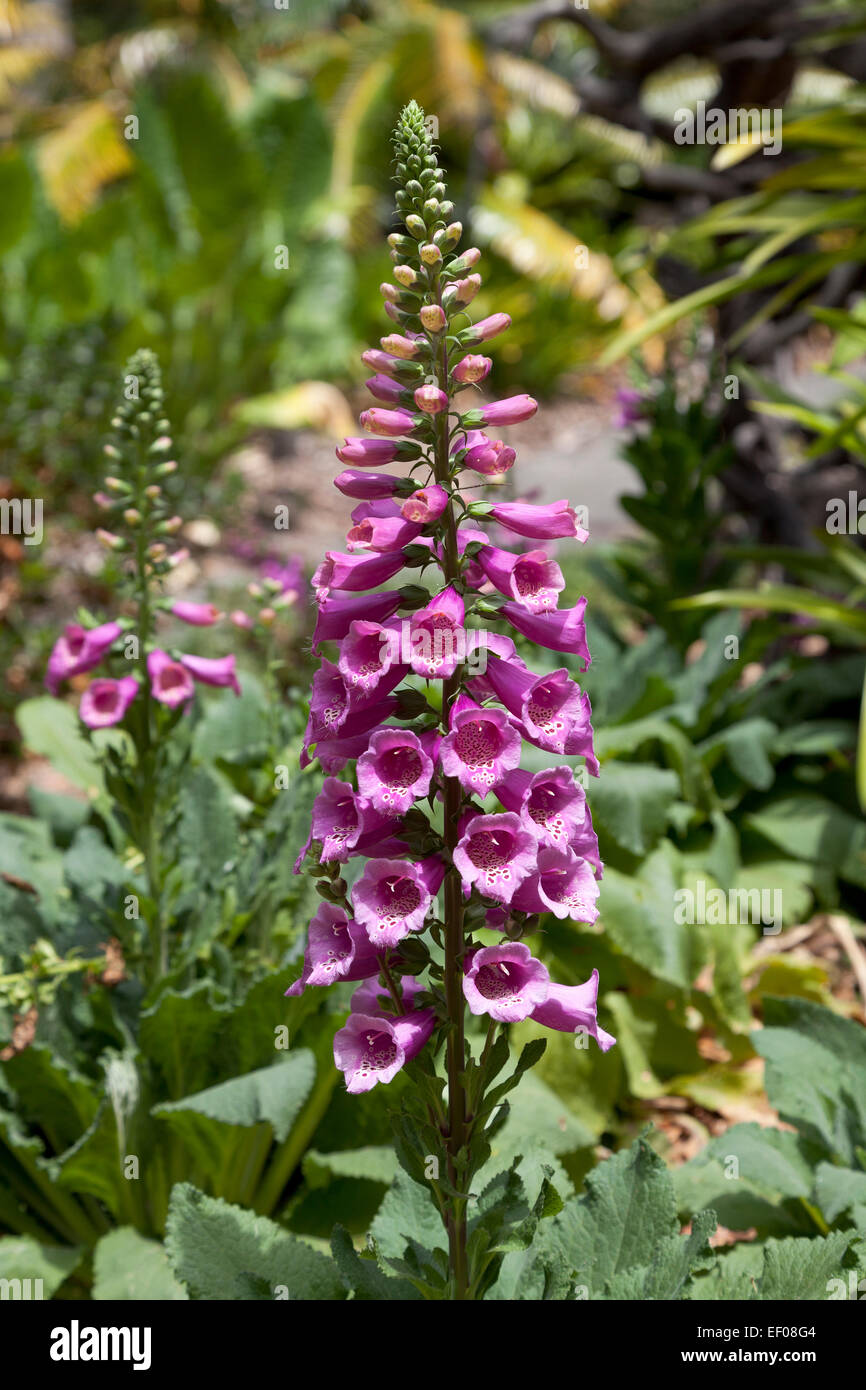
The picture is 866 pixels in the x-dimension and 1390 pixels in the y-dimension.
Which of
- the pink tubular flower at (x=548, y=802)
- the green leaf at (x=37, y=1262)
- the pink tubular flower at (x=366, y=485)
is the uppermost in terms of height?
the pink tubular flower at (x=366, y=485)

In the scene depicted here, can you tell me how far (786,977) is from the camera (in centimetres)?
274

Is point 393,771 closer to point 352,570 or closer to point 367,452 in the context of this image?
point 352,570

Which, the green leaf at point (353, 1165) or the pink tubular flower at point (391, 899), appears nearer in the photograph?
the pink tubular flower at point (391, 899)

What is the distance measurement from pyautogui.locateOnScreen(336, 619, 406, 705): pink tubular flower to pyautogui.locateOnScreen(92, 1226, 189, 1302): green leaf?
45.8 inches

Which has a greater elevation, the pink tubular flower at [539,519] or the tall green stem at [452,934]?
the pink tubular flower at [539,519]

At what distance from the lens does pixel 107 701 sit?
2.05 meters

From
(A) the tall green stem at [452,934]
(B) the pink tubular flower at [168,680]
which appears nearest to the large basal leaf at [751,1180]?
(A) the tall green stem at [452,934]

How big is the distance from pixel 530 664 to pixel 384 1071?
5.86ft

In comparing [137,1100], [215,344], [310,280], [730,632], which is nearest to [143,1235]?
[137,1100]

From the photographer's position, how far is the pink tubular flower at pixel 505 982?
1.15 metres

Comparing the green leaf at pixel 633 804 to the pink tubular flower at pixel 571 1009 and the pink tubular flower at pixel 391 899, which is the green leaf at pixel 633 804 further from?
the pink tubular flower at pixel 391 899

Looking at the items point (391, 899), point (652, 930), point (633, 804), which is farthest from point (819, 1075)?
point (391, 899)
